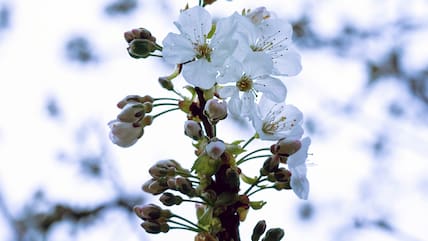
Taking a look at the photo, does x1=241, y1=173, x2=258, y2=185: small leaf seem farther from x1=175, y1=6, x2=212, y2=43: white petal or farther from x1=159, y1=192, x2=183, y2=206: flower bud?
x1=175, y1=6, x2=212, y2=43: white petal

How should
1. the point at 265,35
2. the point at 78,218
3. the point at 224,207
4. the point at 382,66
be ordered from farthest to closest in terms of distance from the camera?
the point at 382,66
the point at 78,218
the point at 265,35
the point at 224,207

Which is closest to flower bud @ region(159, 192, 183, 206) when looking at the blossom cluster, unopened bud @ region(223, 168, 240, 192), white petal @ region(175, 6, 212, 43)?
the blossom cluster

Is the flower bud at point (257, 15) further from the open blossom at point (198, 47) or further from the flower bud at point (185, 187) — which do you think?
the flower bud at point (185, 187)

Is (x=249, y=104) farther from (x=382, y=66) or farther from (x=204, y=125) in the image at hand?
(x=382, y=66)

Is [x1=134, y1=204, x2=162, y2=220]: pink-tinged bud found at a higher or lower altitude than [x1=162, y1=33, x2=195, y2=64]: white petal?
lower

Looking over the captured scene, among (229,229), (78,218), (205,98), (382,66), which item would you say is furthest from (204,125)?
(382,66)

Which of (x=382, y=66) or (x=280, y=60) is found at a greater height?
(x=382, y=66)

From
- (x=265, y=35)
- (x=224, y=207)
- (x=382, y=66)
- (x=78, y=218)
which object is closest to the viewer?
(x=224, y=207)
